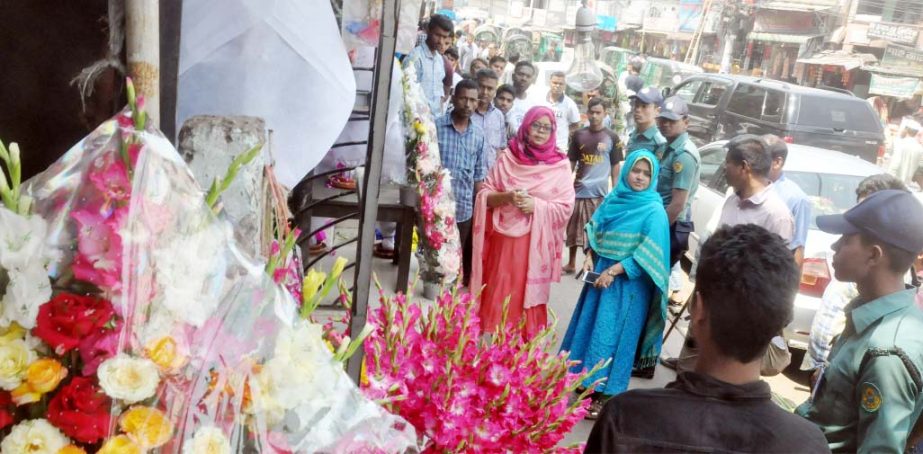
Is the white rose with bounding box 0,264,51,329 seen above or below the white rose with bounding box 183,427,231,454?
above

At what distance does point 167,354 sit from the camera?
3.97 feet

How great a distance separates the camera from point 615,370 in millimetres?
4461

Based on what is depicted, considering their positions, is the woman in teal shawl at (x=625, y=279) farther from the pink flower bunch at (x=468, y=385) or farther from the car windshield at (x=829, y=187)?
the car windshield at (x=829, y=187)

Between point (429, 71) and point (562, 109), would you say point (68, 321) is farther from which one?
point (562, 109)

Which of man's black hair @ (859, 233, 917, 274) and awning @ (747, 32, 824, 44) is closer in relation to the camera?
man's black hair @ (859, 233, 917, 274)

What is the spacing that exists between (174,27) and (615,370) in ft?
10.8

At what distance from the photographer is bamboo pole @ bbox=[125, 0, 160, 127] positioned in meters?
1.48

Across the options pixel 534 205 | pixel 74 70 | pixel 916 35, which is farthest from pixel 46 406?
pixel 916 35

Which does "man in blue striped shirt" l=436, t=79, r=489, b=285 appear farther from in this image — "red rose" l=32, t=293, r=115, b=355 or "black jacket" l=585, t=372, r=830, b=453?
"red rose" l=32, t=293, r=115, b=355

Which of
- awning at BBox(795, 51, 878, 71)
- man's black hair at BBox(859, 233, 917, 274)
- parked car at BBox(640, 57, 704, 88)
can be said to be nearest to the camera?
man's black hair at BBox(859, 233, 917, 274)

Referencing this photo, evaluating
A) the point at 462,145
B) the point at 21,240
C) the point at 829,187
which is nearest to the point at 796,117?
the point at 829,187

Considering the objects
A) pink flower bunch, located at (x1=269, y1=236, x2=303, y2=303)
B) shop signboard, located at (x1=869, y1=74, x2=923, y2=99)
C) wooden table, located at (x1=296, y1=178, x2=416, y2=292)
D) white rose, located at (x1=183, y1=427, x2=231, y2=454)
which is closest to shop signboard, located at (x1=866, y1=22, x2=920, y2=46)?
shop signboard, located at (x1=869, y1=74, x2=923, y2=99)

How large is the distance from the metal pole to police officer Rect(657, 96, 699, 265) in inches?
153

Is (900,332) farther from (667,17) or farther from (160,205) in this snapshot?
(667,17)
